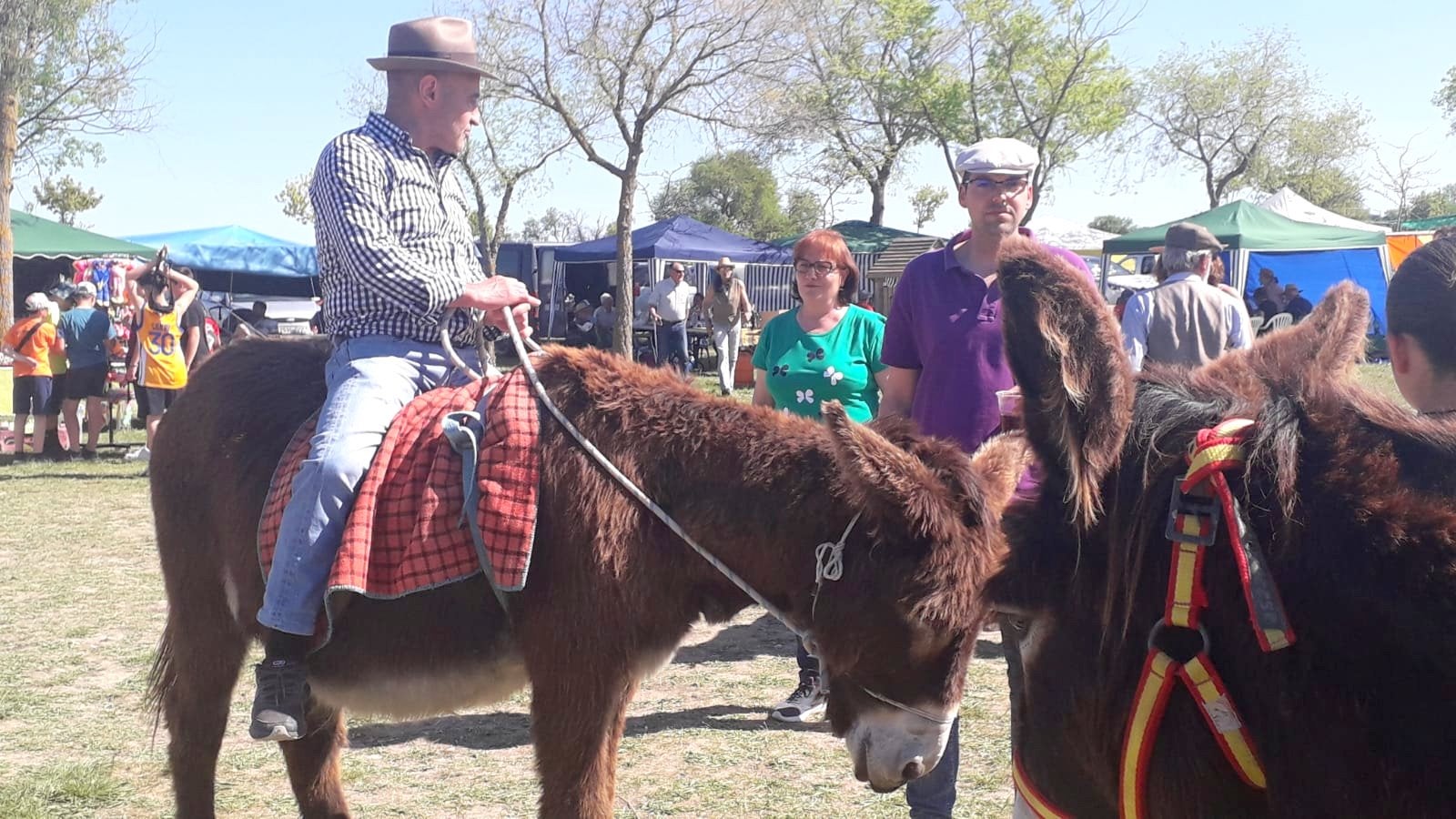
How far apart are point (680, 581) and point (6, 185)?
19466mm

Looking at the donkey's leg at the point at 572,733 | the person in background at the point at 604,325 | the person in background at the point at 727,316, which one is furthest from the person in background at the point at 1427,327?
the person in background at the point at 604,325

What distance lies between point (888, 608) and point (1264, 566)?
151 centimetres

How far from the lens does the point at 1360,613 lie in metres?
1.13

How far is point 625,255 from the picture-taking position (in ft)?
75.3

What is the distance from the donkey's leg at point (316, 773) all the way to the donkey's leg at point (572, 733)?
1.17m

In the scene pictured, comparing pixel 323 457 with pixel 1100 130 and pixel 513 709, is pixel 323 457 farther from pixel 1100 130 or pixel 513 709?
pixel 1100 130

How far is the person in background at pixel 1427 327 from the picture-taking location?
1.82m

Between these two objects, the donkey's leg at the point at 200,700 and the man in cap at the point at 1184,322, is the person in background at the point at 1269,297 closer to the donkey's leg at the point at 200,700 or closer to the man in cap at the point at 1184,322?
the man in cap at the point at 1184,322

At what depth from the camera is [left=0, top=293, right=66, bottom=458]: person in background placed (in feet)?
40.7

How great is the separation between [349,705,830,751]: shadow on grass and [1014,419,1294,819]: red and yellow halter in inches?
154

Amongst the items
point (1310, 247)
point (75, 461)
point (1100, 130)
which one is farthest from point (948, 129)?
point (75, 461)

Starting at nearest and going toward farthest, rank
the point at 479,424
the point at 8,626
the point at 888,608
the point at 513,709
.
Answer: the point at 888,608 → the point at 479,424 → the point at 513,709 → the point at 8,626

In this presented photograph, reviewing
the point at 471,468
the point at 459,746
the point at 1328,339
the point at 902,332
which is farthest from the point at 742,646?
the point at 1328,339

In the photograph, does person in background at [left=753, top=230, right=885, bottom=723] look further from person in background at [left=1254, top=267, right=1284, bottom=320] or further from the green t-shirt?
person in background at [left=1254, top=267, right=1284, bottom=320]
